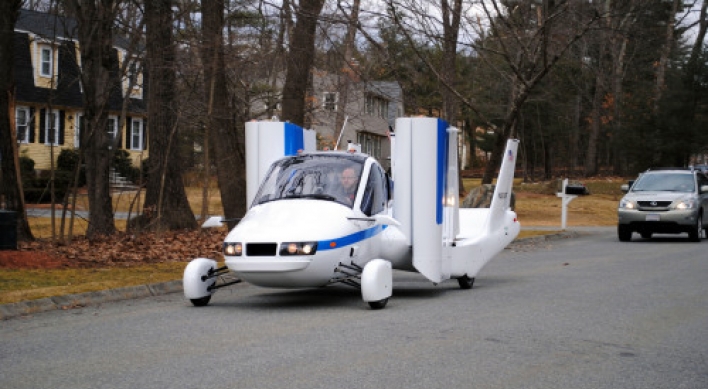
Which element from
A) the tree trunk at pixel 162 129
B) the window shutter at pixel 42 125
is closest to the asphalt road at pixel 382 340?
the tree trunk at pixel 162 129

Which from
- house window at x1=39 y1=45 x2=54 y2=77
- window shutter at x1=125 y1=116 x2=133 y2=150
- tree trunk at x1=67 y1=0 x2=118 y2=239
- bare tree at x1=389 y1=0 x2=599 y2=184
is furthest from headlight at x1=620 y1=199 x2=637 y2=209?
window shutter at x1=125 y1=116 x2=133 y2=150

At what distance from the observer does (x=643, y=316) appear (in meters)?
11.7

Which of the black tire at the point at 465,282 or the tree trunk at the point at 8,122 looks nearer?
the black tire at the point at 465,282

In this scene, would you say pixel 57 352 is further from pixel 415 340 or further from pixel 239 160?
pixel 239 160

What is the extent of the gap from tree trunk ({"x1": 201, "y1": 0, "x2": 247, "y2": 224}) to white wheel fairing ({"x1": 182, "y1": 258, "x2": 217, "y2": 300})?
35.7 feet

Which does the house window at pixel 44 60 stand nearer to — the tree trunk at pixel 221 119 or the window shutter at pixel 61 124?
the window shutter at pixel 61 124

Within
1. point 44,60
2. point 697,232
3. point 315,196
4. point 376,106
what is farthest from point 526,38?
point 376,106

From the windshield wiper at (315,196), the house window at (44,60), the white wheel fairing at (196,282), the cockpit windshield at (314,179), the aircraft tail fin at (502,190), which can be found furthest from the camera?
the house window at (44,60)

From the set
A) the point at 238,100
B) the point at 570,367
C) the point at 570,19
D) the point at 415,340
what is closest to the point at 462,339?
the point at 415,340

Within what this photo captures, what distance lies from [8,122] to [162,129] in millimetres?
5787

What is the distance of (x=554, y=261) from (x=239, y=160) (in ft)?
26.1

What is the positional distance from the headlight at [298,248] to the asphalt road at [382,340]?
713 millimetres

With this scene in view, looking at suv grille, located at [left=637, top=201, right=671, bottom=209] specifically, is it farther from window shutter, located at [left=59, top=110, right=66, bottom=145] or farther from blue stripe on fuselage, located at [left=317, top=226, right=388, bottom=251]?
window shutter, located at [left=59, top=110, right=66, bottom=145]

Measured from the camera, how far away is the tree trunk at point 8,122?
68.6ft
